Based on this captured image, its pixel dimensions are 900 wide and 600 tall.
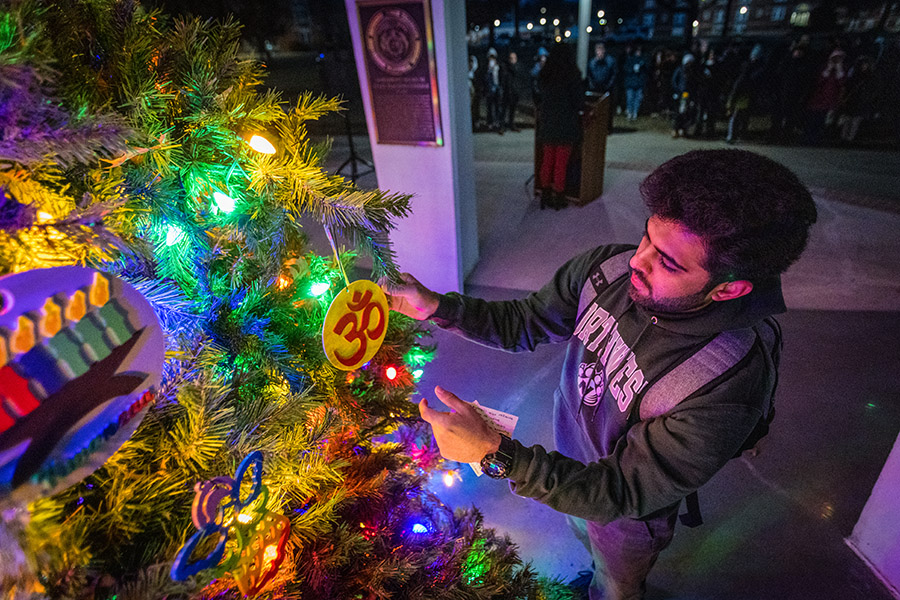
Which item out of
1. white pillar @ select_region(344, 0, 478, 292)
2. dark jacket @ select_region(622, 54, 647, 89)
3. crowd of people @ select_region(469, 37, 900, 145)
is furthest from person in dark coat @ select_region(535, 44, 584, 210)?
dark jacket @ select_region(622, 54, 647, 89)

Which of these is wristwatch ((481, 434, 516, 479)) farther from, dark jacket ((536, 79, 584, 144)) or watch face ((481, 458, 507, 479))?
dark jacket ((536, 79, 584, 144))

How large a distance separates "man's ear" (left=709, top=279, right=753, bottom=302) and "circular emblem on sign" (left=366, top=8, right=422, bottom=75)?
7.80 ft

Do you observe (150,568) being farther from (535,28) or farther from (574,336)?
(535,28)

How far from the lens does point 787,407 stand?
8.54 ft

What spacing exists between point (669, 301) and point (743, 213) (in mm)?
255

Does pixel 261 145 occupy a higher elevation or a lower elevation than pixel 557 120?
higher

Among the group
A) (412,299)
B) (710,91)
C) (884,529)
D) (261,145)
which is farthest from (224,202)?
(710,91)

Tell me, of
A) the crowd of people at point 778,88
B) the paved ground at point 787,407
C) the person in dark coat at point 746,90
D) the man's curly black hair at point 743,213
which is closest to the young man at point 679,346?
the man's curly black hair at point 743,213

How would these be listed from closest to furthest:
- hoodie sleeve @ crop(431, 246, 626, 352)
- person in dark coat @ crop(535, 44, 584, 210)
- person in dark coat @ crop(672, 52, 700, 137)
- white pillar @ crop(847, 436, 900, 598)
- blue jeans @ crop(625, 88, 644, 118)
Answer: hoodie sleeve @ crop(431, 246, 626, 352) < white pillar @ crop(847, 436, 900, 598) < person in dark coat @ crop(535, 44, 584, 210) < person in dark coat @ crop(672, 52, 700, 137) < blue jeans @ crop(625, 88, 644, 118)

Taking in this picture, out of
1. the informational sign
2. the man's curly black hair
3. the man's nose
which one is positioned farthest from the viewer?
the informational sign

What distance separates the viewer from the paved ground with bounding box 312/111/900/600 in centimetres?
190

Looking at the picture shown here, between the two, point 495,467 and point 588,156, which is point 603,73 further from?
point 495,467

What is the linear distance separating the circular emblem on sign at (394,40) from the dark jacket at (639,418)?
214cm

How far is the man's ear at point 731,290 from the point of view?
1.04 m
